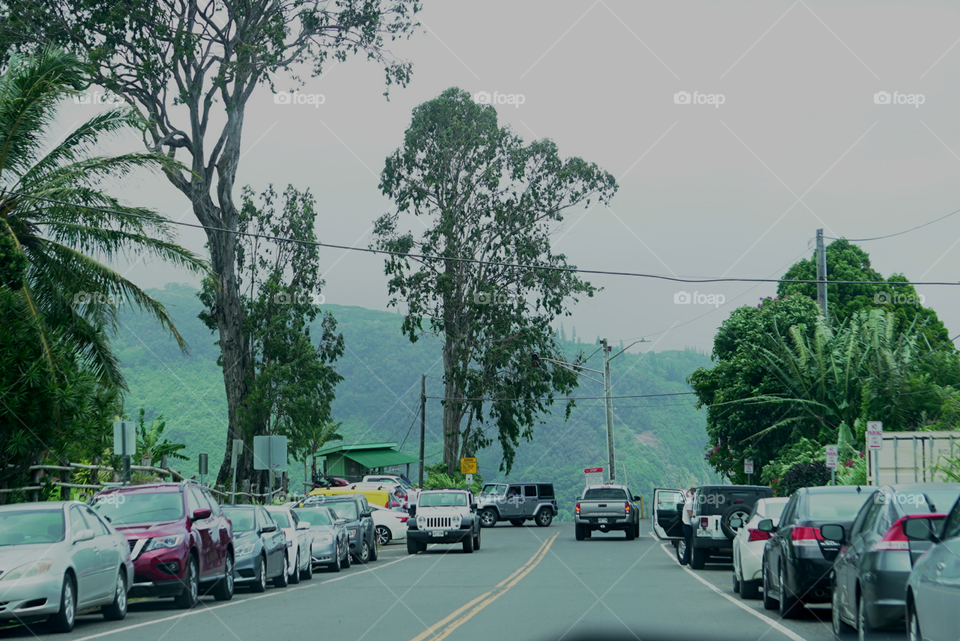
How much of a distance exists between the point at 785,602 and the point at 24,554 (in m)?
8.59

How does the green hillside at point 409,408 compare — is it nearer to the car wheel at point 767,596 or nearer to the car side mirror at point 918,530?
the car wheel at point 767,596

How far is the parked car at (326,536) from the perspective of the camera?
76.4 feet

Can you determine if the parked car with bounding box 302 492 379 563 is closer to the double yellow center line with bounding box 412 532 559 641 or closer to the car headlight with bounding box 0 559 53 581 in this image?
the double yellow center line with bounding box 412 532 559 641

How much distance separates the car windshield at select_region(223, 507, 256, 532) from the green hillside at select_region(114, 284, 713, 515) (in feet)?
330

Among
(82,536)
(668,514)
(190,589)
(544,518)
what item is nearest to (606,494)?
(668,514)

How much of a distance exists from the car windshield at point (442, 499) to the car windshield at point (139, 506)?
14.8 meters

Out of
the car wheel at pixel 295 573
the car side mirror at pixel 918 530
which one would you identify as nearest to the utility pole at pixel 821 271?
the car wheel at pixel 295 573

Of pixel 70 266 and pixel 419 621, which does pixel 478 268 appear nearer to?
pixel 70 266

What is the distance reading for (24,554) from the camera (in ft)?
40.1

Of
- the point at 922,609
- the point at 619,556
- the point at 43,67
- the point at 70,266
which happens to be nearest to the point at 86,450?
the point at 70,266

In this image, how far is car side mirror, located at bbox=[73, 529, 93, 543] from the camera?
1303 centimetres

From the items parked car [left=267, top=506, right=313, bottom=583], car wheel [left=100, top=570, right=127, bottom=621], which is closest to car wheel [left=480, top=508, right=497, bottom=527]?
parked car [left=267, top=506, right=313, bottom=583]

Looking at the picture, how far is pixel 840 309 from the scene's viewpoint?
58.1m

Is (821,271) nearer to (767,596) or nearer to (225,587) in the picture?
(767,596)
